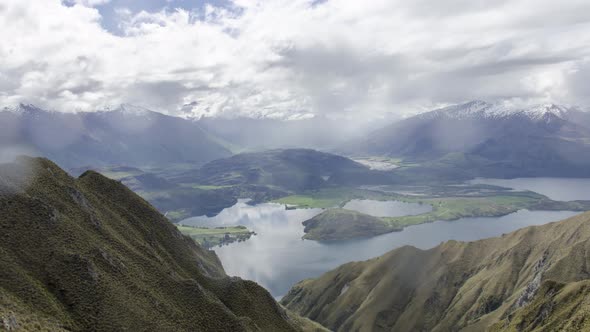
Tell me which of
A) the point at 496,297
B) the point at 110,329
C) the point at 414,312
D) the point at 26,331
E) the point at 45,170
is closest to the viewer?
the point at 26,331

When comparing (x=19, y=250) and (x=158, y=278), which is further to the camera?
(x=158, y=278)

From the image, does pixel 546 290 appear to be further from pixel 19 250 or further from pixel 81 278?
pixel 19 250

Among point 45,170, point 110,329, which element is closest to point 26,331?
point 110,329

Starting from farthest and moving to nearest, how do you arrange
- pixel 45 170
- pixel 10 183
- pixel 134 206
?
pixel 134 206
pixel 45 170
pixel 10 183

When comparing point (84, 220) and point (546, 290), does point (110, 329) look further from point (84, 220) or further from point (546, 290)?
point (546, 290)

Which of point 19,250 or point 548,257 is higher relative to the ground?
point 19,250

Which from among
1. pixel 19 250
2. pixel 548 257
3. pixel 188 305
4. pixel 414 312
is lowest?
pixel 414 312
